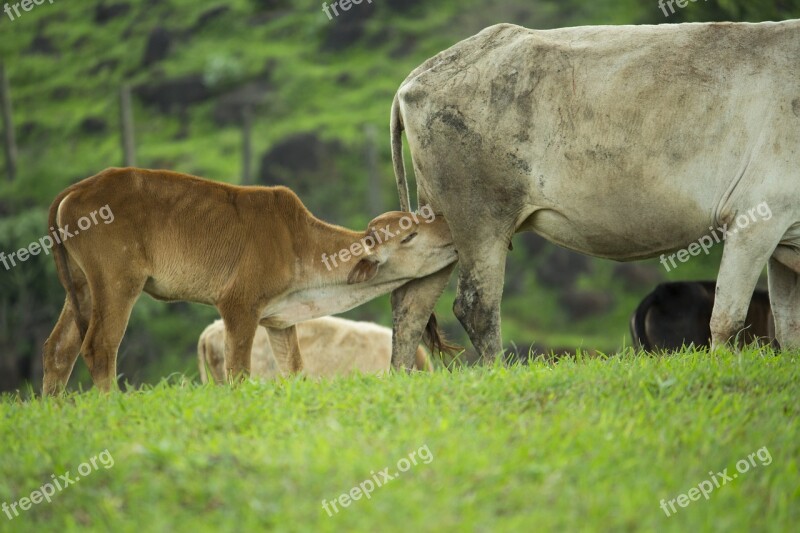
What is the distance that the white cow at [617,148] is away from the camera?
7.84m

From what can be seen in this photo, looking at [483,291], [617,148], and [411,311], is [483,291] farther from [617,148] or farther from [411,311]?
[617,148]

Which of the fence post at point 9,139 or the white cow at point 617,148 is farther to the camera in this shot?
the fence post at point 9,139

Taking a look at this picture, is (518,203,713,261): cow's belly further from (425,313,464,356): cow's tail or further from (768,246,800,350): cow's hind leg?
(425,313,464,356): cow's tail

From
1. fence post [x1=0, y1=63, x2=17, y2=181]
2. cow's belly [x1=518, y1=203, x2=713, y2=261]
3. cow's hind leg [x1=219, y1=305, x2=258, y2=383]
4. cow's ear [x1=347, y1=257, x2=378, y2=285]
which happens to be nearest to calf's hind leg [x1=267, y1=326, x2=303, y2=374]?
cow's ear [x1=347, y1=257, x2=378, y2=285]

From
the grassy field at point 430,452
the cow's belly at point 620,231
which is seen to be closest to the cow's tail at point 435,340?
the cow's belly at point 620,231

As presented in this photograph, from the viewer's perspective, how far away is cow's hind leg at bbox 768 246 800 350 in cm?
849

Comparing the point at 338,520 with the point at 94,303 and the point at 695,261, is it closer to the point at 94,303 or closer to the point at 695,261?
the point at 94,303

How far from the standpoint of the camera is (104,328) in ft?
26.3

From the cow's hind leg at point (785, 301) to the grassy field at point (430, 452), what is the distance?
4.35 feet

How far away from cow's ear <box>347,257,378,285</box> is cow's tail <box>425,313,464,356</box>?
66cm

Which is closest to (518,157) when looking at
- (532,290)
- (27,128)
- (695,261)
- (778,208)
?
(778,208)

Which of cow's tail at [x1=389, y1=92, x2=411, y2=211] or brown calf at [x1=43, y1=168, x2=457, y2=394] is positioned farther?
cow's tail at [x1=389, y1=92, x2=411, y2=211]

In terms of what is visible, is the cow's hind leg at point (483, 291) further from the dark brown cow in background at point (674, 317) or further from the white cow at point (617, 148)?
the dark brown cow in background at point (674, 317)

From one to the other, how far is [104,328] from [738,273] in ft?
15.0
